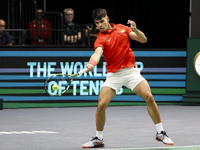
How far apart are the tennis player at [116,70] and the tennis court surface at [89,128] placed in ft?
1.08

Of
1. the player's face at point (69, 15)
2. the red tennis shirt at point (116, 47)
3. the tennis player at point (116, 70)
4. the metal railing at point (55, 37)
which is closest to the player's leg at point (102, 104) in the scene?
the tennis player at point (116, 70)

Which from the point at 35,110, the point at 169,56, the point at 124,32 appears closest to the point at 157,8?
the point at 169,56

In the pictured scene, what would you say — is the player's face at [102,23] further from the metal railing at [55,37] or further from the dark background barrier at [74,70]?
the metal railing at [55,37]

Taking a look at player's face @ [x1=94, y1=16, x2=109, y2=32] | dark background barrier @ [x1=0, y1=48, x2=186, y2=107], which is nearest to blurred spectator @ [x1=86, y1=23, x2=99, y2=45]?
dark background barrier @ [x1=0, y1=48, x2=186, y2=107]

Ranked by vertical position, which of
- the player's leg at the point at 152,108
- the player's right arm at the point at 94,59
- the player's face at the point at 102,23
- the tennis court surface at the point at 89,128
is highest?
the player's face at the point at 102,23

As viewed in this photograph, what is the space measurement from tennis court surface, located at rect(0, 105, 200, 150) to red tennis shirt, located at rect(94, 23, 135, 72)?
1.22 m

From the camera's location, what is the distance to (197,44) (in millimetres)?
12938

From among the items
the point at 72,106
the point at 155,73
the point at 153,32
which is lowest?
the point at 72,106

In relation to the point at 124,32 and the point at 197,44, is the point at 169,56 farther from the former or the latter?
the point at 124,32

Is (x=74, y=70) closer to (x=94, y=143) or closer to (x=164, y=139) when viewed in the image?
(x=94, y=143)

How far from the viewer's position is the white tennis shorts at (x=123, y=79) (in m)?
7.45

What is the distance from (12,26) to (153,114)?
8.21 metres

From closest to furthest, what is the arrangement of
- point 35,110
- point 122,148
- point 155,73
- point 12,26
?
point 122,148 → point 35,110 → point 155,73 → point 12,26

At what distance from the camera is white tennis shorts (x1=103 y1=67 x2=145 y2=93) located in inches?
293
